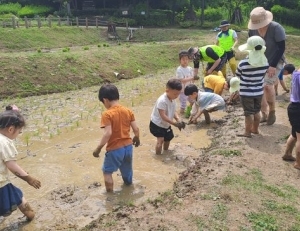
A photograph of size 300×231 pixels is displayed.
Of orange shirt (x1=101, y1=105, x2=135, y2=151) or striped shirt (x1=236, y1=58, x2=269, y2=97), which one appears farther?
striped shirt (x1=236, y1=58, x2=269, y2=97)

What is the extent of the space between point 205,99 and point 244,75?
175 centimetres

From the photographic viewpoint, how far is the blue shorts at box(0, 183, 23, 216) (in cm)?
414

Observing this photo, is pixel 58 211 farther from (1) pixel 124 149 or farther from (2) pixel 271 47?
(2) pixel 271 47

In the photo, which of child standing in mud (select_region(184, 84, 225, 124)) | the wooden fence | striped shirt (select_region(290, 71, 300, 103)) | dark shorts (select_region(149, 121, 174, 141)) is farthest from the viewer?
the wooden fence

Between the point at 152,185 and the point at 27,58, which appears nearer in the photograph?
the point at 152,185

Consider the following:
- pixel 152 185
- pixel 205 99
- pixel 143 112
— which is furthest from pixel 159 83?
pixel 152 185

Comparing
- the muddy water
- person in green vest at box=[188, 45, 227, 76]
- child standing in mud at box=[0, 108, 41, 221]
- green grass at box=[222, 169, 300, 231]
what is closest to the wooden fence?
the muddy water

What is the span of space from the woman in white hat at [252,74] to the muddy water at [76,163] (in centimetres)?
123

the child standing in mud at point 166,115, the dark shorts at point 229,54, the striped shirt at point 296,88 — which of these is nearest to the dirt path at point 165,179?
the child standing in mud at point 166,115

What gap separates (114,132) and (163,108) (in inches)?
61.3

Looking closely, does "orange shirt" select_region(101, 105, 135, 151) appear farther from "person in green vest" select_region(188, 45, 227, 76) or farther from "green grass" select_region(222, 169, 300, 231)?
"person in green vest" select_region(188, 45, 227, 76)

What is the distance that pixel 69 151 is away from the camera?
702 centimetres

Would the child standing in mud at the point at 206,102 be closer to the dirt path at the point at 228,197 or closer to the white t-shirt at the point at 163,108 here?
the white t-shirt at the point at 163,108

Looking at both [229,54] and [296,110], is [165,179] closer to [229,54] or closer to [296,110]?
[296,110]
